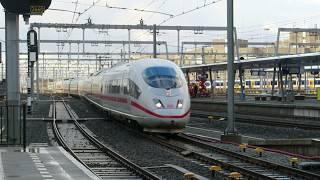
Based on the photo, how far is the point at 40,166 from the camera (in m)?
12.7

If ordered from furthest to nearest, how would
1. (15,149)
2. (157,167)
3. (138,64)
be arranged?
→ (138,64)
(15,149)
(157,167)

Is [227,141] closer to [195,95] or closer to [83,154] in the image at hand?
[83,154]

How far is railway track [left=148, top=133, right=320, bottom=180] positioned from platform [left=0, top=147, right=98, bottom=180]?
3.51m

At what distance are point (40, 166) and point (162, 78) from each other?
31.7 feet

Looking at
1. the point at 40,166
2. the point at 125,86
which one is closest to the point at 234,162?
the point at 40,166

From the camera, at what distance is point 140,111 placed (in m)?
21.6

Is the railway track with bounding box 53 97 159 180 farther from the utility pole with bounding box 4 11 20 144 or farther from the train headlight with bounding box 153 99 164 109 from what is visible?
the train headlight with bounding box 153 99 164 109

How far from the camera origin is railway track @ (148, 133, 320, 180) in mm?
12570

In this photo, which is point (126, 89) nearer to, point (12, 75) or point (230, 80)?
point (230, 80)

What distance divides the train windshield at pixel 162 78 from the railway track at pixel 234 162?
2130 mm

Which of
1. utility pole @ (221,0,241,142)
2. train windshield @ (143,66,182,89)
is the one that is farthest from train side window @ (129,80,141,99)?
utility pole @ (221,0,241,142)

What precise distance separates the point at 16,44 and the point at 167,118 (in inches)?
237

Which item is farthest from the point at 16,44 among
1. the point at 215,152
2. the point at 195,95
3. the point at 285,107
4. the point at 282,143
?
the point at 195,95

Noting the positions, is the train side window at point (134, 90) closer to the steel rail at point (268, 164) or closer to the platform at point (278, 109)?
the steel rail at point (268, 164)
